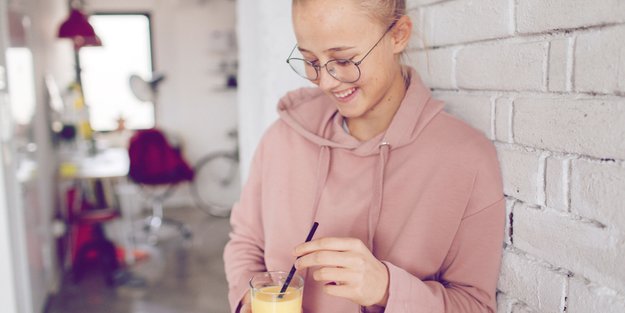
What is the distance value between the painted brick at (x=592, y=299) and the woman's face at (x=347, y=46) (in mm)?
507

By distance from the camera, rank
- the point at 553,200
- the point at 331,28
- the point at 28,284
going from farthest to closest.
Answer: the point at 28,284, the point at 331,28, the point at 553,200

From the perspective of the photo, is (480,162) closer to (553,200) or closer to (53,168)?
(553,200)

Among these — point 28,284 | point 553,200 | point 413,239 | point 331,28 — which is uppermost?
point 331,28

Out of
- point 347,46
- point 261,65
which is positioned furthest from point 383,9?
point 261,65

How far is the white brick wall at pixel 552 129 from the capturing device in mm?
771

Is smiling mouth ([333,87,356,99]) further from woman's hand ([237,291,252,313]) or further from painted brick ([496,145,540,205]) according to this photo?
woman's hand ([237,291,252,313])

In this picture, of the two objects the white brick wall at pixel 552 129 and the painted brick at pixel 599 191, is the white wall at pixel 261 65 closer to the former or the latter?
the white brick wall at pixel 552 129

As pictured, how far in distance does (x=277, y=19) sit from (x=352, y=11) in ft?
2.89

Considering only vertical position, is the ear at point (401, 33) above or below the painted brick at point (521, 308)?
above

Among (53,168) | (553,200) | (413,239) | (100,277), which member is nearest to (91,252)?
(100,277)

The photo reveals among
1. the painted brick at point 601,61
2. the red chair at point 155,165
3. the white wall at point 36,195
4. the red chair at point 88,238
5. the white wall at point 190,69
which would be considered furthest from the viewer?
the white wall at point 190,69

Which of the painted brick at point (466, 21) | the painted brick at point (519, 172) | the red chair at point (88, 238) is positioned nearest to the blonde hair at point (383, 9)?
the painted brick at point (466, 21)

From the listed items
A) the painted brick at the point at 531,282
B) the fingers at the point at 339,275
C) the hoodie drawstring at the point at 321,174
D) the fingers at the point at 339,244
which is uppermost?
the hoodie drawstring at the point at 321,174

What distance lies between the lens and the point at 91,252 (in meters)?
4.38
